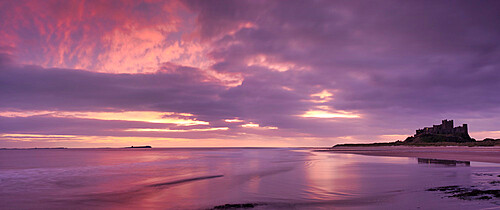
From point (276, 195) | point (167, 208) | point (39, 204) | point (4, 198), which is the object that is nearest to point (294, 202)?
point (276, 195)

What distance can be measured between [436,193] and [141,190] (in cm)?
1407

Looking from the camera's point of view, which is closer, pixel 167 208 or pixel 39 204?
pixel 167 208

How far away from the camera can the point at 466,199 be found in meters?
10.8

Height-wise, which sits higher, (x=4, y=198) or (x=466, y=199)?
(x=466, y=199)

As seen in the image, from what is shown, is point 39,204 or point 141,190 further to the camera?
point 141,190

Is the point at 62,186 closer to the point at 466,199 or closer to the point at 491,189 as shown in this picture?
the point at 466,199

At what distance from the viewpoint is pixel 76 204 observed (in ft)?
40.7

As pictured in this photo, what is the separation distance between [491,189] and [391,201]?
204 inches

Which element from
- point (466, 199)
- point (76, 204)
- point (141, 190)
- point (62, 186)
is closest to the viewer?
point (466, 199)

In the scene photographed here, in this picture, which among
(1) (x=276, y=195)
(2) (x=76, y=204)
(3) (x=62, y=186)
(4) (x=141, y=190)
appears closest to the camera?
(2) (x=76, y=204)

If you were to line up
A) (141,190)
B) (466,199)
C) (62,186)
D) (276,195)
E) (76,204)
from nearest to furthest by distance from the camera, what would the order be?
(466,199) → (76,204) → (276,195) → (141,190) → (62,186)

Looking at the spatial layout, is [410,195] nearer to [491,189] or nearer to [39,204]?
[491,189]

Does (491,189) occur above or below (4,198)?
above

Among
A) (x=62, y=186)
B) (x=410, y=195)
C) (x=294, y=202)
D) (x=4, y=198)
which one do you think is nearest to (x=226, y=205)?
(x=294, y=202)
